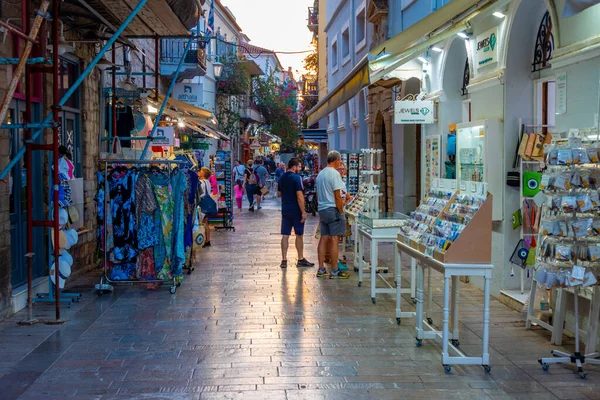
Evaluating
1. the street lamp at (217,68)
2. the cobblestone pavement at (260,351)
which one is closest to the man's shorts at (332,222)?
the cobblestone pavement at (260,351)

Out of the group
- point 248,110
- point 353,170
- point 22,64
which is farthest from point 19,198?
point 248,110

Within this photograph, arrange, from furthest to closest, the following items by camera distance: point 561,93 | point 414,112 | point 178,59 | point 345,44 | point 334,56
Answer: point 334,56 < point 345,44 < point 178,59 < point 414,112 < point 561,93

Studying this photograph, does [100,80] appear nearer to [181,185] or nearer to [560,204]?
[181,185]

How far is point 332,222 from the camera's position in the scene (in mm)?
10344

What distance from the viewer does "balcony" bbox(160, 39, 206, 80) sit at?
22.4m

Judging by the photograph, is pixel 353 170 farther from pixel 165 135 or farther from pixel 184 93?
pixel 184 93

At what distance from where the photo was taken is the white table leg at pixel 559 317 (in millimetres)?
6574

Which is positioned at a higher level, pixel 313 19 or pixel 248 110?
pixel 313 19

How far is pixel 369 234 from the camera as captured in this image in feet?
29.0

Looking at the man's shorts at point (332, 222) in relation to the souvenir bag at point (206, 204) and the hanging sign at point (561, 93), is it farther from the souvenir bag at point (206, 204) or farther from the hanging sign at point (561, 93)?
the souvenir bag at point (206, 204)

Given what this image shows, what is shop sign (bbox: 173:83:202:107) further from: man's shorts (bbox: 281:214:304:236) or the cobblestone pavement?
the cobblestone pavement

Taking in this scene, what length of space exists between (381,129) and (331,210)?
9.59 m

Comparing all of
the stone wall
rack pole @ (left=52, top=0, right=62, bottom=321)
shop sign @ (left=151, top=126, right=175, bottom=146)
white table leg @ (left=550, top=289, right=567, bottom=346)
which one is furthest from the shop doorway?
the stone wall

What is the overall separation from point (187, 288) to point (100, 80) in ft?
14.4
